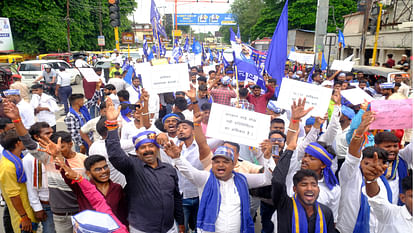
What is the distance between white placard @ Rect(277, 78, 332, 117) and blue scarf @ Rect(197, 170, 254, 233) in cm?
128

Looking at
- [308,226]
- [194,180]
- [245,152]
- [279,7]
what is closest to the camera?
[308,226]

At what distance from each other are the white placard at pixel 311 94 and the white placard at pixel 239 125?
800mm

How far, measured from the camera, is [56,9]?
89.1 feet

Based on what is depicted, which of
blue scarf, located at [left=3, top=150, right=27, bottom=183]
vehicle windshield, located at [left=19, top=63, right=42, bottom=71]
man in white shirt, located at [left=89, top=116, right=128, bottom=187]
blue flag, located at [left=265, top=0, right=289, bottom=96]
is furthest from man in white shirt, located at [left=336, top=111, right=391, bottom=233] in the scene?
vehicle windshield, located at [left=19, top=63, right=42, bottom=71]

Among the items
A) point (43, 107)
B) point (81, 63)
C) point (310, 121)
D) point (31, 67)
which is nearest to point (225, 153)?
point (310, 121)

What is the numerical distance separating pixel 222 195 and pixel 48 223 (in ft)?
6.31

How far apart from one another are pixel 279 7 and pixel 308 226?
117 ft

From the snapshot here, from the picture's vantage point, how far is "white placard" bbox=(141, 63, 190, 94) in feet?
13.6

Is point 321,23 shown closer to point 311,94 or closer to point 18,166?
point 311,94

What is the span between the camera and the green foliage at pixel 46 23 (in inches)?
965

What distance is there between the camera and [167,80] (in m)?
4.20

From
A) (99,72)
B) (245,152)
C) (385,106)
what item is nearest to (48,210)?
(245,152)

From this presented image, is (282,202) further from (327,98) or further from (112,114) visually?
(112,114)

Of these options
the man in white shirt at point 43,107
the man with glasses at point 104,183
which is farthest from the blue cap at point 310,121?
the man in white shirt at point 43,107
